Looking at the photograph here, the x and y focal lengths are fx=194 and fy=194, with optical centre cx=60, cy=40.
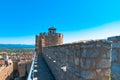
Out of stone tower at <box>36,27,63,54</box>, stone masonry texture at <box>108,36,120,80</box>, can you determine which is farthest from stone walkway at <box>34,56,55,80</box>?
stone tower at <box>36,27,63,54</box>

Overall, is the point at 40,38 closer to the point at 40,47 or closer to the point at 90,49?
the point at 40,47

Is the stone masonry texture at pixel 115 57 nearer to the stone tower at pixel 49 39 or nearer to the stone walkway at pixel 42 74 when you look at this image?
the stone walkway at pixel 42 74

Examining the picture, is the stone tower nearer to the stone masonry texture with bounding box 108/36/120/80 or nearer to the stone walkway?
the stone walkway

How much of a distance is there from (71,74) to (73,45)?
0.56m

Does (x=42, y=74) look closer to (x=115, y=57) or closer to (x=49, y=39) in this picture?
(x=115, y=57)

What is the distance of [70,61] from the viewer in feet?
12.1

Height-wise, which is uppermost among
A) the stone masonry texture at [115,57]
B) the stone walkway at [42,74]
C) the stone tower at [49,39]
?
the stone tower at [49,39]

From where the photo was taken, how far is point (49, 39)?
877 inches

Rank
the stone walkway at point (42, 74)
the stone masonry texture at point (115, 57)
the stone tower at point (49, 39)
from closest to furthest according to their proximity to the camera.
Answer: the stone masonry texture at point (115, 57) < the stone walkway at point (42, 74) < the stone tower at point (49, 39)

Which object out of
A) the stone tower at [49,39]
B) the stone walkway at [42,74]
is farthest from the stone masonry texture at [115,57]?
the stone tower at [49,39]

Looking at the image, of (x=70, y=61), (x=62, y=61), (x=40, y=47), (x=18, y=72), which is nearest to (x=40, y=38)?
(x=40, y=47)

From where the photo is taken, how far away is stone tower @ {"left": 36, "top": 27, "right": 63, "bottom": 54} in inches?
856

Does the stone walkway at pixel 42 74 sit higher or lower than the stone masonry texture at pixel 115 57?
lower

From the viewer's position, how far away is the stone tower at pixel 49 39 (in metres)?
21.8
